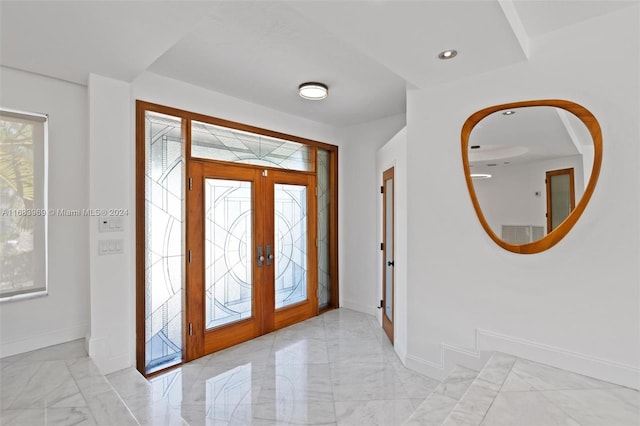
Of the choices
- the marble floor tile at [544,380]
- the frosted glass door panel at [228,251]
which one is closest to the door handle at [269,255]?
the frosted glass door panel at [228,251]

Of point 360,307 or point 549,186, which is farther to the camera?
point 360,307

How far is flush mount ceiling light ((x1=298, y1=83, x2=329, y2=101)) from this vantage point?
298cm

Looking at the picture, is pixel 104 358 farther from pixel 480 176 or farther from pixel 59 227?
pixel 480 176

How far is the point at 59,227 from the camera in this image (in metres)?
2.36

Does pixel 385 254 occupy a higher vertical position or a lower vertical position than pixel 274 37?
lower

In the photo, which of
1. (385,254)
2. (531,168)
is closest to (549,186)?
(531,168)

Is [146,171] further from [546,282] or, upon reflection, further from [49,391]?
[546,282]

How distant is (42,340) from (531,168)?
3727 mm

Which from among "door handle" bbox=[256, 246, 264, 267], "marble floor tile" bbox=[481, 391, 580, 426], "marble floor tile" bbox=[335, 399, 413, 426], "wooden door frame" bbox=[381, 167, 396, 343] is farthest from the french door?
"marble floor tile" bbox=[481, 391, 580, 426]

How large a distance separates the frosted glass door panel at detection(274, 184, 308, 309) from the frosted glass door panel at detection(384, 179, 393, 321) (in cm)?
115

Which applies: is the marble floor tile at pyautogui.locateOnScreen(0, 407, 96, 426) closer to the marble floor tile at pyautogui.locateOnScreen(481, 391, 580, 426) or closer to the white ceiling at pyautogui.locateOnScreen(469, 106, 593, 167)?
the marble floor tile at pyautogui.locateOnScreen(481, 391, 580, 426)

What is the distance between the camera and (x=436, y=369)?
8.46ft

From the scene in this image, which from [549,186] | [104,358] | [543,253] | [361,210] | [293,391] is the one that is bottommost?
[293,391]

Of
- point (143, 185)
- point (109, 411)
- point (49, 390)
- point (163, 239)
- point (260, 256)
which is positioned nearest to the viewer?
point (109, 411)
